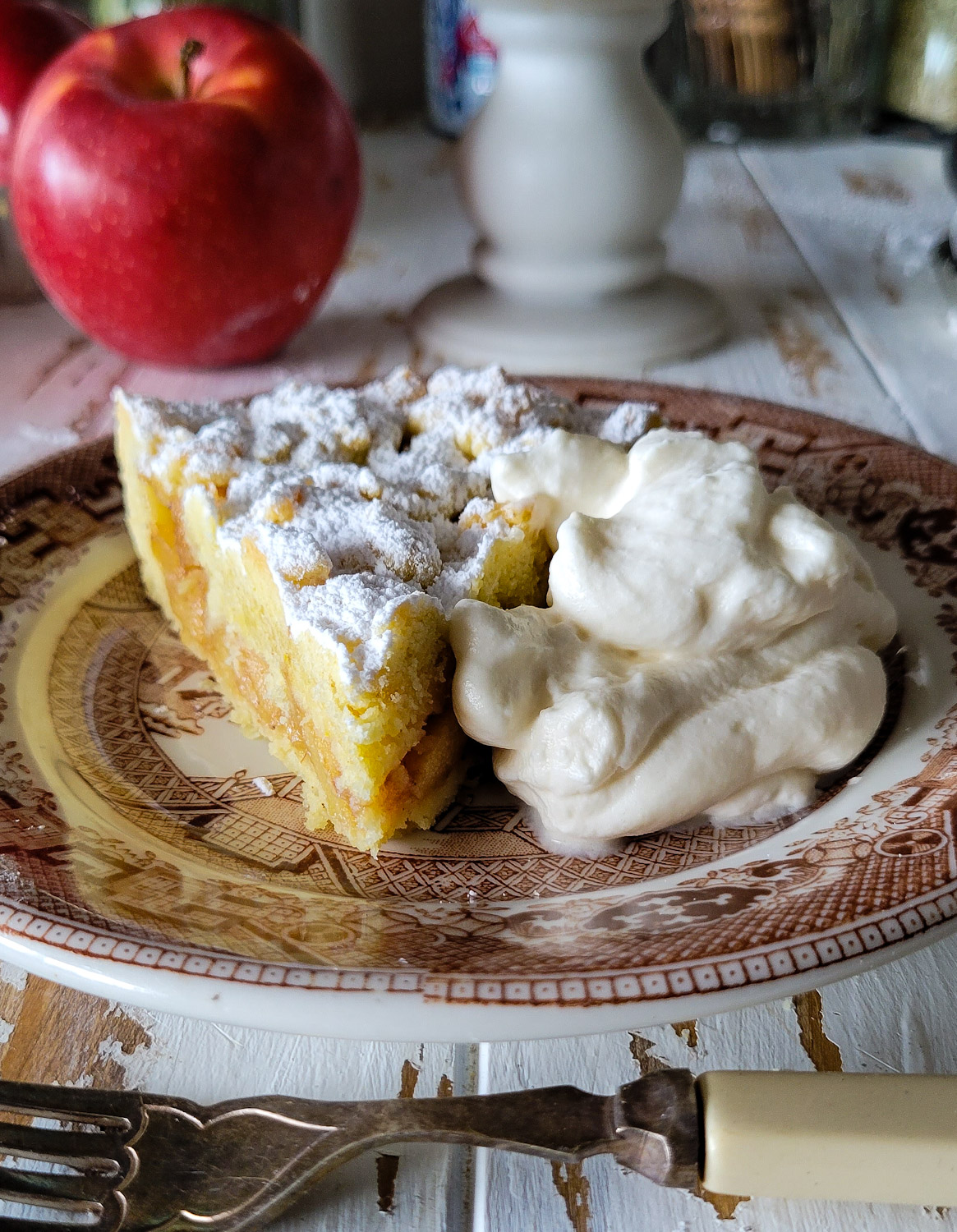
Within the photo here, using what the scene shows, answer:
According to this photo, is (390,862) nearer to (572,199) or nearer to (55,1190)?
(55,1190)

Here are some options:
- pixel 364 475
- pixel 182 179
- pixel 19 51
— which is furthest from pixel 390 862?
pixel 19 51

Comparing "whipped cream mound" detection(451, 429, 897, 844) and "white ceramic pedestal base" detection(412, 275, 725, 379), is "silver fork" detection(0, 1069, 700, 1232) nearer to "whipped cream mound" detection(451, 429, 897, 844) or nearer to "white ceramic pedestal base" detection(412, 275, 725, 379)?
"whipped cream mound" detection(451, 429, 897, 844)

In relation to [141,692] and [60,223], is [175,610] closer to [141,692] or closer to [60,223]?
[141,692]

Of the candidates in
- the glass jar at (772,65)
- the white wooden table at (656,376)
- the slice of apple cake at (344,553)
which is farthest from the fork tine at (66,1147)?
the glass jar at (772,65)

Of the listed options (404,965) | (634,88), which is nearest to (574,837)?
(404,965)

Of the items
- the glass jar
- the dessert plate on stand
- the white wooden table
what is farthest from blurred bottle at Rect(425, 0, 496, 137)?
the dessert plate on stand

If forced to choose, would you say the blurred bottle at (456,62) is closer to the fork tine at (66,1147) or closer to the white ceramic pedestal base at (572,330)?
the white ceramic pedestal base at (572,330)
